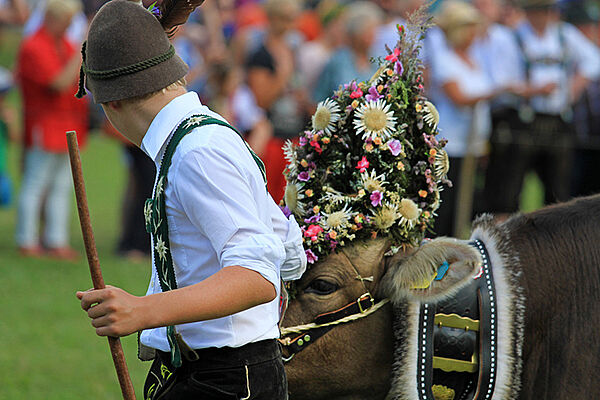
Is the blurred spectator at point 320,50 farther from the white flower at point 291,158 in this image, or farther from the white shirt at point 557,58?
the white flower at point 291,158

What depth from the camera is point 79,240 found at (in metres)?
10.4

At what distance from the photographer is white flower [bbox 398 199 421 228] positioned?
3488 mm

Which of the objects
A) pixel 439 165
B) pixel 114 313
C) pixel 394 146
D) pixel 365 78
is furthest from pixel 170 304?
pixel 365 78

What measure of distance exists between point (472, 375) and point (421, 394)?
212mm

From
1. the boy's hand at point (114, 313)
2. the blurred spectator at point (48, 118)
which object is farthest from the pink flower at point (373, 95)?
the blurred spectator at point (48, 118)

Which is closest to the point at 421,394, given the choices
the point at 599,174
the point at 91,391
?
the point at 91,391

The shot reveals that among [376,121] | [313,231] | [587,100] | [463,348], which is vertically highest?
[587,100]

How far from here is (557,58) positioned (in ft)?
32.7

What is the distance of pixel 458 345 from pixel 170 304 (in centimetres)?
141

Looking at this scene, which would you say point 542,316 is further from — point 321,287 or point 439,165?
point 321,287

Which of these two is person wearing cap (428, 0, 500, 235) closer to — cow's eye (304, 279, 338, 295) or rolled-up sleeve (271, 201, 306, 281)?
cow's eye (304, 279, 338, 295)

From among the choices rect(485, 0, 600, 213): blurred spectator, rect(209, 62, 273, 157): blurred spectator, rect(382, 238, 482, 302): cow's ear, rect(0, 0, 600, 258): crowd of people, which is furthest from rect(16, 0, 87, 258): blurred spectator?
rect(382, 238, 482, 302): cow's ear

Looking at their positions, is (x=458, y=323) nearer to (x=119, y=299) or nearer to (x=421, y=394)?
(x=421, y=394)

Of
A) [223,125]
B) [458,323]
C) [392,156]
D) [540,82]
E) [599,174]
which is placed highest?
[540,82]
